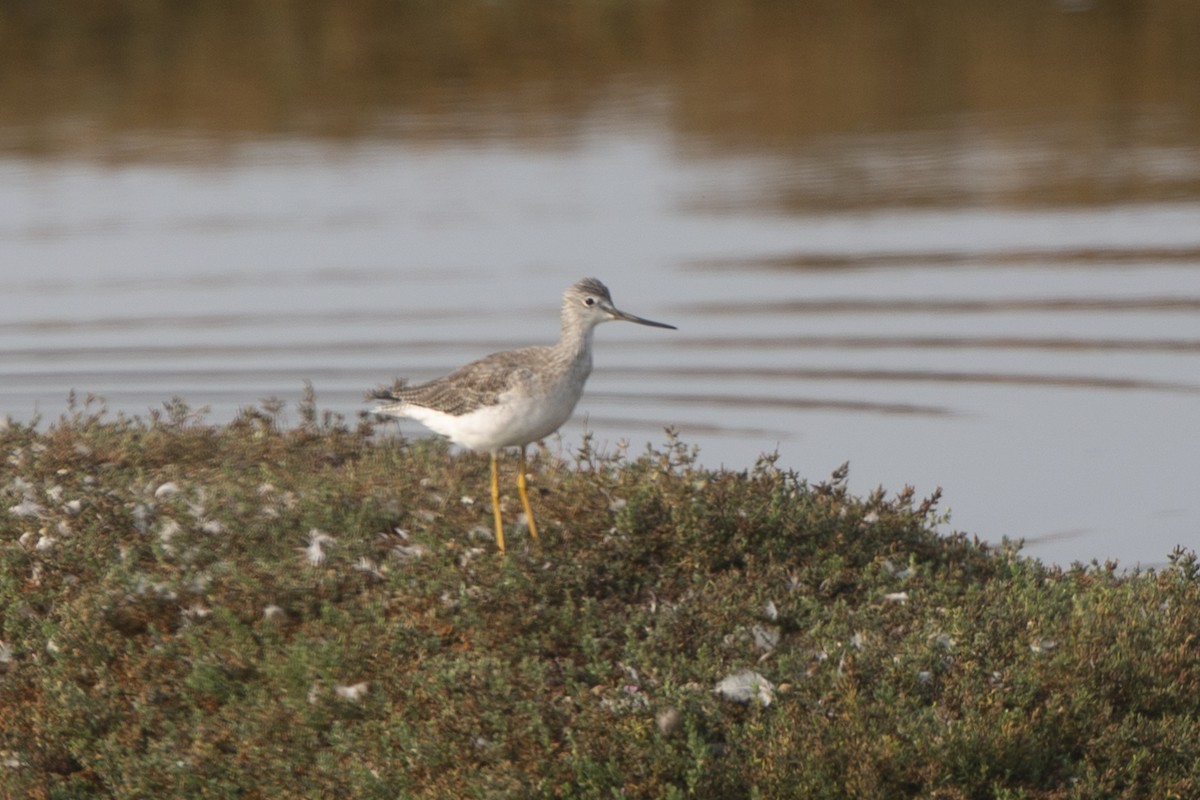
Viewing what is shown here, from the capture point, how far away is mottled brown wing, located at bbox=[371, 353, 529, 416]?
10.7 meters

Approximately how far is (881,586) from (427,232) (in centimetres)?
1652

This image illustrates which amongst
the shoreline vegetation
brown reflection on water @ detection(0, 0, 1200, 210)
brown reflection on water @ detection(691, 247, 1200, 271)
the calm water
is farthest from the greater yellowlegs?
brown reflection on water @ detection(0, 0, 1200, 210)

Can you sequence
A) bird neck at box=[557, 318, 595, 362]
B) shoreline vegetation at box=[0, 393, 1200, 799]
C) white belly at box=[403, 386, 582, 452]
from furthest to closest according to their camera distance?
bird neck at box=[557, 318, 595, 362] < white belly at box=[403, 386, 582, 452] < shoreline vegetation at box=[0, 393, 1200, 799]

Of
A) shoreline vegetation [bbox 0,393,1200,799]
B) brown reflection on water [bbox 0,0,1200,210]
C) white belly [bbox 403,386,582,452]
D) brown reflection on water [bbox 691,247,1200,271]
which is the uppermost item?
brown reflection on water [bbox 0,0,1200,210]

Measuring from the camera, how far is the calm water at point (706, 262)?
18062 mm

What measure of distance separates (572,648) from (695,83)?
25857 millimetres

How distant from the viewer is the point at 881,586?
10.5 metres

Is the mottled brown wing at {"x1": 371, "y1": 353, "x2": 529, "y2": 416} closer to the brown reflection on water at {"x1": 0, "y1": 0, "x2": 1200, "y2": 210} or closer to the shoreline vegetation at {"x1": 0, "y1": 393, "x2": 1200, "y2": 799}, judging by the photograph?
the shoreline vegetation at {"x1": 0, "y1": 393, "x2": 1200, "y2": 799}

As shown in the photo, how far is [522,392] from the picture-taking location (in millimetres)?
10633

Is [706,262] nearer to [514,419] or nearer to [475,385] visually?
[475,385]

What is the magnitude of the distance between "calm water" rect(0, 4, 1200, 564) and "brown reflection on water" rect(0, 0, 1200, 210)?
139 millimetres

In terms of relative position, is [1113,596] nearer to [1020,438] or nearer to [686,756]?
[686,756]

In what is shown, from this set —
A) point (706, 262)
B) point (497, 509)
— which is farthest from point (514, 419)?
point (706, 262)

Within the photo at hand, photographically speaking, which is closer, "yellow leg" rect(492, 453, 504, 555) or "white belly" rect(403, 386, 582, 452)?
"white belly" rect(403, 386, 582, 452)
